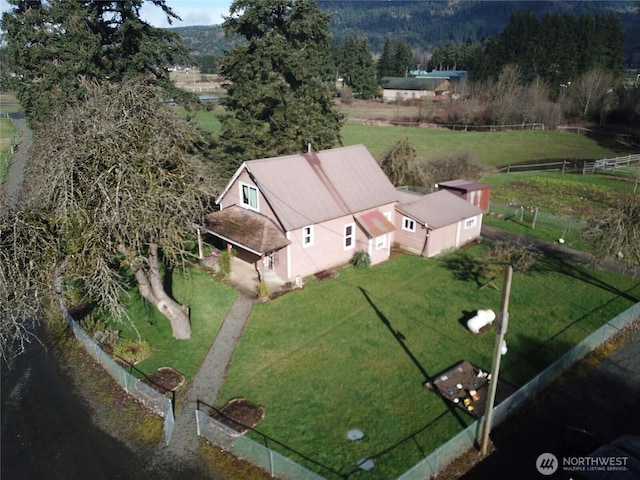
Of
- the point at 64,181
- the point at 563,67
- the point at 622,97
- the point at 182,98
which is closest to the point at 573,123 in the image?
the point at 622,97

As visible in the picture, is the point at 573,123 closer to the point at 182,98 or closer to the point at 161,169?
the point at 182,98

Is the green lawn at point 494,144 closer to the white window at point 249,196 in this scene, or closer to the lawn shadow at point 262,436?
the white window at point 249,196

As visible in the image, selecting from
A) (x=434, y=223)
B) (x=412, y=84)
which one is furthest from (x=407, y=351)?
(x=412, y=84)

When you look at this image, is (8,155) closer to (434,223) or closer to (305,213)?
(305,213)

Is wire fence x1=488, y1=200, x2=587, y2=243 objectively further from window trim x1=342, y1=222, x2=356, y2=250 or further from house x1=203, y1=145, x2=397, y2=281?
window trim x1=342, y1=222, x2=356, y2=250

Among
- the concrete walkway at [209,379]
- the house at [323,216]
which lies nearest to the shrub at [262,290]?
the concrete walkway at [209,379]

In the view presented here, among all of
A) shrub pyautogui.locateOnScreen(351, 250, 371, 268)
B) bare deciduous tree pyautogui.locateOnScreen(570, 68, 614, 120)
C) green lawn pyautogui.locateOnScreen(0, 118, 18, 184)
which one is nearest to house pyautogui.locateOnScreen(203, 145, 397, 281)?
shrub pyautogui.locateOnScreen(351, 250, 371, 268)

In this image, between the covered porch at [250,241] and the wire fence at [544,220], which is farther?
the wire fence at [544,220]
